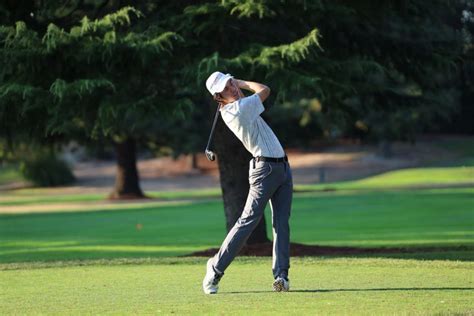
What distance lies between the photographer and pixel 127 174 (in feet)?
148

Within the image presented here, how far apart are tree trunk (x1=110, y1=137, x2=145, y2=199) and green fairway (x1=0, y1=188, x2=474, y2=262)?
4.23m

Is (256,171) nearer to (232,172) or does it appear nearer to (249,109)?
(249,109)

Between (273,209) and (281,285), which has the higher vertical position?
(273,209)

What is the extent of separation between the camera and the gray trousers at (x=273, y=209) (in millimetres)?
10234

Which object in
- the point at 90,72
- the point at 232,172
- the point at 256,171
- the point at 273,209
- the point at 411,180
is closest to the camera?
the point at 256,171

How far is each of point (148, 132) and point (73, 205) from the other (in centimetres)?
440

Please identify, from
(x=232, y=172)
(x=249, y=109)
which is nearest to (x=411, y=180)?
(x=232, y=172)

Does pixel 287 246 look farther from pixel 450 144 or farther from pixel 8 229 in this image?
pixel 450 144

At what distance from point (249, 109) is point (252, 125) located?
185 mm

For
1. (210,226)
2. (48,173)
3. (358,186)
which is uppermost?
(210,226)

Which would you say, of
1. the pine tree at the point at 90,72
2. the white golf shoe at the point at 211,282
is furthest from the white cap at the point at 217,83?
the pine tree at the point at 90,72

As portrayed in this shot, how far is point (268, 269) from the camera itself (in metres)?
12.9

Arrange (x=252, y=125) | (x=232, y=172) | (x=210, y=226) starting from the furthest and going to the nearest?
(x=210, y=226) → (x=232, y=172) → (x=252, y=125)

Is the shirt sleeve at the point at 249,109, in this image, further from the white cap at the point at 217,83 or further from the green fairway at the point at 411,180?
the green fairway at the point at 411,180
